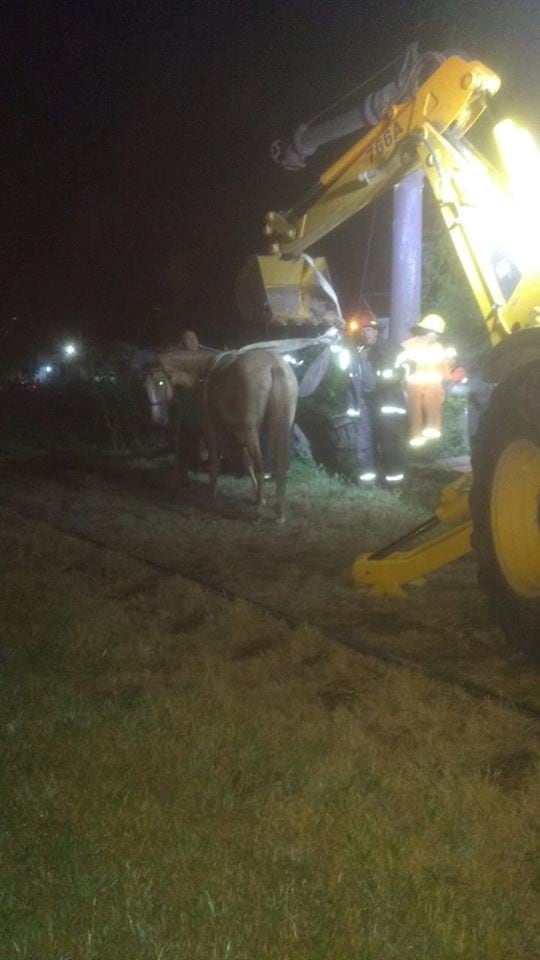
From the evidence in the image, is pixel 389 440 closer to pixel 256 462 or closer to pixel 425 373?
pixel 425 373

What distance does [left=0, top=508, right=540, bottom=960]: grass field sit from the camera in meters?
3.68

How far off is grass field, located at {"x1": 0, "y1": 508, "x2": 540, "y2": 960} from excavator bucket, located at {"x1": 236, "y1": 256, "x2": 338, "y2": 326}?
186 inches

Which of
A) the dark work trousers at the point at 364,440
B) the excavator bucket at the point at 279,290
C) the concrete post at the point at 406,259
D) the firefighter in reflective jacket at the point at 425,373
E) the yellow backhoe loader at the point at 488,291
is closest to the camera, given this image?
the yellow backhoe loader at the point at 488,291

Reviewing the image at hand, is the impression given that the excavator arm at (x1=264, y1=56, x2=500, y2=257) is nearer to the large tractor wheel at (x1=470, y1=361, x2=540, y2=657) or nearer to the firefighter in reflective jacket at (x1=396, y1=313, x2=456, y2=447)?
the firefighter in reflective jacket at (x1=396, y1=313, x2=456, y2=447)

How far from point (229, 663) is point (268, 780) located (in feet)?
6.03

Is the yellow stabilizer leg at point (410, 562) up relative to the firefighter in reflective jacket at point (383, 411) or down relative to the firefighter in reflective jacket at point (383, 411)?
down

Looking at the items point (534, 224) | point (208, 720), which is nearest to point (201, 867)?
point (208, 720)

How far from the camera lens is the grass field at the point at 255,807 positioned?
3.68 metres

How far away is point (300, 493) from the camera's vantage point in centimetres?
1345

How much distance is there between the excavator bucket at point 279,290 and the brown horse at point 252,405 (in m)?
0.84

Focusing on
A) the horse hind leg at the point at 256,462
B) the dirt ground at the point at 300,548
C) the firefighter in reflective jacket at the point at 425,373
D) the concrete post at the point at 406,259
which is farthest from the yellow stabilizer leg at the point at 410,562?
the concrete post at the point at 406,259

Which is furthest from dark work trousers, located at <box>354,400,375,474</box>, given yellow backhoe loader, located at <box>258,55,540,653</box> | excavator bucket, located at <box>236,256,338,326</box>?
yellow backhoe loader, located at <box>258,55,540,653</box>

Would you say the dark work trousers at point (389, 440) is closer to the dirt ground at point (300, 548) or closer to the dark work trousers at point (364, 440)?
the dark work trousers at point (364, 440)

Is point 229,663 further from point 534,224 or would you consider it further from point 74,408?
point 74,408
